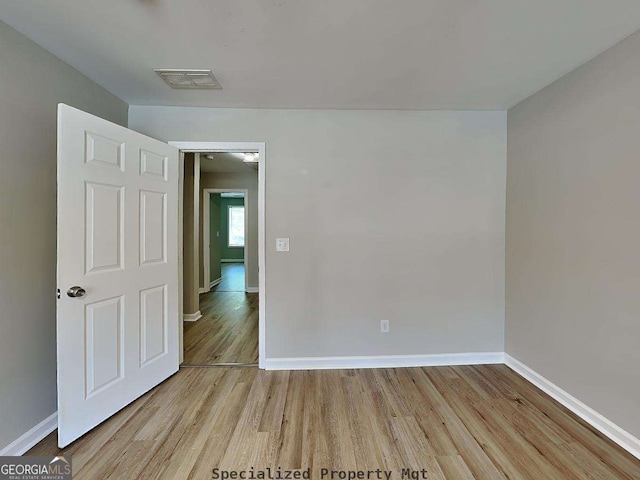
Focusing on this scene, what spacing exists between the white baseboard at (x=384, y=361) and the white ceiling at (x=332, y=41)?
233cm

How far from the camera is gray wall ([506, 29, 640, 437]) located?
5.39ft

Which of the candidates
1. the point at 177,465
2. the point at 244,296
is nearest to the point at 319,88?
the point at 177,465

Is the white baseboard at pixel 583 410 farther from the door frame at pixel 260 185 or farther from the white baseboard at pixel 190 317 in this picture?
the white baseboard at pixel 190 317

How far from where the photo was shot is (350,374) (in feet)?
8.27

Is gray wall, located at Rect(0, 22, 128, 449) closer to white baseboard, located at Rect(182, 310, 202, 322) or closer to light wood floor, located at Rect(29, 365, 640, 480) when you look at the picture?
light wood floor, located at Rect(29, 365, 640, 480)

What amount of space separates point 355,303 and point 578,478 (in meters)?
1.68

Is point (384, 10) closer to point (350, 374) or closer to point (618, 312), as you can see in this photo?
point (618, 312)

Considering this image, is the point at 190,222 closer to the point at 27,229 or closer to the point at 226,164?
the point at 226,164

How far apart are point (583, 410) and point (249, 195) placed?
221 inches

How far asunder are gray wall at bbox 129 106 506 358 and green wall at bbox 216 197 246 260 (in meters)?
8.39

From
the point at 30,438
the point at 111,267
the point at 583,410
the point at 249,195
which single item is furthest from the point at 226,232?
the point at 583,410

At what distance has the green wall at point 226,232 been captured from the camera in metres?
10.6

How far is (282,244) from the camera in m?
2.60

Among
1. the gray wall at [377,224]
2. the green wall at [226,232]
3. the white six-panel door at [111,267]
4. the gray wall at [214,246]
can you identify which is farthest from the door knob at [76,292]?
the green wall at [226,232]
